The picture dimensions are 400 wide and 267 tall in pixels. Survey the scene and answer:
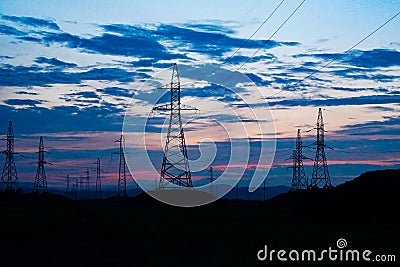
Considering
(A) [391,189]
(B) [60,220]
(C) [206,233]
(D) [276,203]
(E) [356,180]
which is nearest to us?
(C) [206,233]

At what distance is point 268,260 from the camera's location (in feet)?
99.6

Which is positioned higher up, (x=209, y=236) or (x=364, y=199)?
(x=364, y=199)

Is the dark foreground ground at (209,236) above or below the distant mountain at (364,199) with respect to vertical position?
below

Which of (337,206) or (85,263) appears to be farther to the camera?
(337,206)

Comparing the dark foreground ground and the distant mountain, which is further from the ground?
the distant mountain

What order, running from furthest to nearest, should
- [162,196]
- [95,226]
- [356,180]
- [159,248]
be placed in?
[162,196], [356,180], [95,226], [159,248]

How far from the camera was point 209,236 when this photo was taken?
1689 inches

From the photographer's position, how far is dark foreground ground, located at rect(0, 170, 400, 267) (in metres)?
31.7

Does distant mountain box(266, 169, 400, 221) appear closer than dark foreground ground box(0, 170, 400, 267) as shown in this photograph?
No

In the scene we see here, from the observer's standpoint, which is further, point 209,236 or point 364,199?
point 364,199

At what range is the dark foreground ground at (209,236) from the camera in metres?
31.7

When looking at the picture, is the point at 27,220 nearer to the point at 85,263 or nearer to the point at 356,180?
the point at 85,263

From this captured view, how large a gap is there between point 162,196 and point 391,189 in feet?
179

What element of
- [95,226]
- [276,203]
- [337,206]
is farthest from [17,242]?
[276,203]
